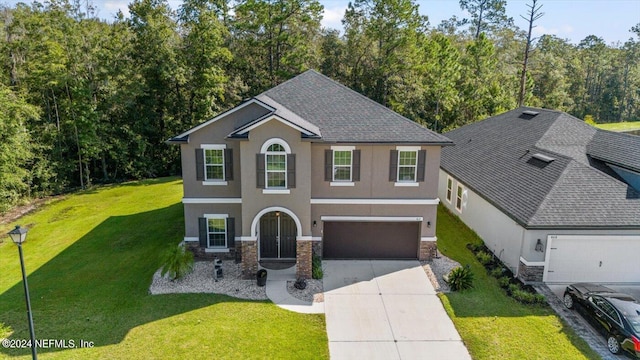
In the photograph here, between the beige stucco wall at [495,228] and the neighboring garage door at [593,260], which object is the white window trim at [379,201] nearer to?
the beige stucco wall at [495,228]

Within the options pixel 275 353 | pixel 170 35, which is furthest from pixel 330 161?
pixel 170 35

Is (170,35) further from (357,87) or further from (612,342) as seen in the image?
(612,342)

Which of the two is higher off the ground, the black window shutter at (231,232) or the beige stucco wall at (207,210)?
the beige stucco wall at (207,210)

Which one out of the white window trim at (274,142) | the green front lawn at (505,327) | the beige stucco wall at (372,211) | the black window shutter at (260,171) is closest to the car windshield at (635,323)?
the green front lawn at (505,327)

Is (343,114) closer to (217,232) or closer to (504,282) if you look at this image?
(217,232)

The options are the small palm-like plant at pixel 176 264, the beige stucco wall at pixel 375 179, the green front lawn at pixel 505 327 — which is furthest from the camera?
the beige stucco wall at pixel 375 179
